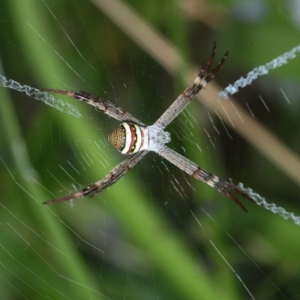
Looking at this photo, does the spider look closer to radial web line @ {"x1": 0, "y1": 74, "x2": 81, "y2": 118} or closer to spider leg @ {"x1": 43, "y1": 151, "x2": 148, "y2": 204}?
spider leg @ {"x1": 43, "y1": 151, "x2": 148, "y2": 204}

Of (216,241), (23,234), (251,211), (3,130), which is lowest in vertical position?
(23,234)

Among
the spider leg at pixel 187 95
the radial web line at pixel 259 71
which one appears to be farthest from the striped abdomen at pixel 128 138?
the radial web line at pixel 259 71

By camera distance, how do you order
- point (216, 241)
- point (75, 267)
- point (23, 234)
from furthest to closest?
1. point (216, 241)
2. point (23, 234)
3. point (75, 267)

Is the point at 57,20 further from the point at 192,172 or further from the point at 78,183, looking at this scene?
the point at 192,172

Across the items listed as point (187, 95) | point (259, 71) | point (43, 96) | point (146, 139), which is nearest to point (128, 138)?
point (146, 139)

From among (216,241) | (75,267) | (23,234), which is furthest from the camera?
(216,241)

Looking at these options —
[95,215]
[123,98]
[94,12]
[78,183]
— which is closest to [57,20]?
[94,12]
